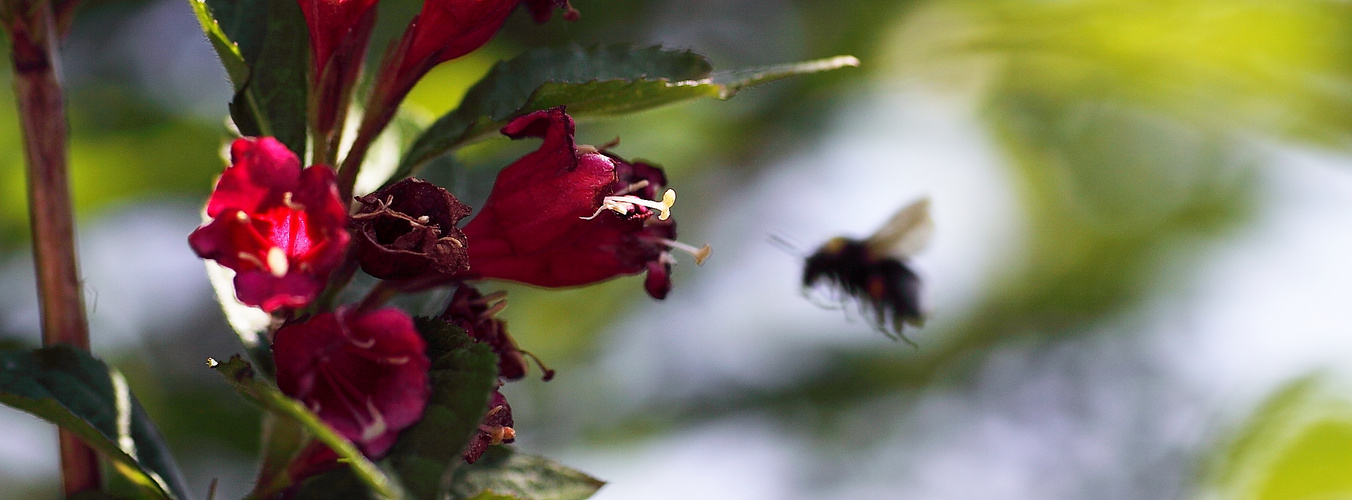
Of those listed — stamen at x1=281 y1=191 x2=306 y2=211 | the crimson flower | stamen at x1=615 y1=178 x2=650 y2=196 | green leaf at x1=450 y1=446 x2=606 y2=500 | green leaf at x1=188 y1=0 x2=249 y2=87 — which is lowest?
green leaf at x1=450 y1=446 x2=606 y2=500

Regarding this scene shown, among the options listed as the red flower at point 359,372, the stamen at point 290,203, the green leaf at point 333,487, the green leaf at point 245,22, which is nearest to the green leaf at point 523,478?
the green leaf at point 333,487

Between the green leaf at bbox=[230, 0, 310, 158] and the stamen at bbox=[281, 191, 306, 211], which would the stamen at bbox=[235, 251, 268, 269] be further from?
the green leaf at bbox=[230, 0, 310, 158]

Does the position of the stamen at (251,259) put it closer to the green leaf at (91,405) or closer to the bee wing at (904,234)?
the green leaf at (91,405)

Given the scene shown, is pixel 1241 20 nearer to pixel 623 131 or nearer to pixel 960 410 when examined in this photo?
pixel 623 131

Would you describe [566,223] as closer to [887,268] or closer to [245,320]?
[245,320]

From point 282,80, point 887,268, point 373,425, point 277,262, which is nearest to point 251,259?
point 277,262

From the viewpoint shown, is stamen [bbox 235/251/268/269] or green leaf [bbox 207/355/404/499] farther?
stamen [bbox 235/251/268/269]

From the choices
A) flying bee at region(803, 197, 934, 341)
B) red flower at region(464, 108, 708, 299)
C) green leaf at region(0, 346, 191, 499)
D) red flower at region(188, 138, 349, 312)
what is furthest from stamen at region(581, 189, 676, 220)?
flying bee at region(803, 197, 934, 341)
